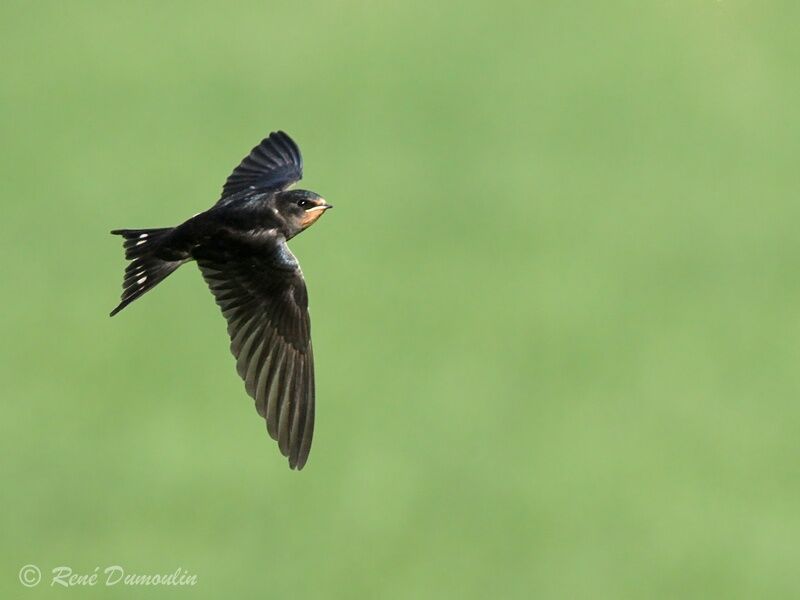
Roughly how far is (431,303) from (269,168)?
10699mm

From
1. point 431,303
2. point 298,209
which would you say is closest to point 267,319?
point 298,209

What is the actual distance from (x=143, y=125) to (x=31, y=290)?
7.04ft

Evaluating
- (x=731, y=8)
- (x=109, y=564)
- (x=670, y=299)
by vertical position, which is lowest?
(x=109, y=564)

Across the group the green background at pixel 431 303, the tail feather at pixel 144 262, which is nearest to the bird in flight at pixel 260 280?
the tail feather at pixel 144 262

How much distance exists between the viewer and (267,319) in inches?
214

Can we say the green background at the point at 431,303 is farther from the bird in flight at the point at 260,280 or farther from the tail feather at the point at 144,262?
the tail feather at the point at 144,262

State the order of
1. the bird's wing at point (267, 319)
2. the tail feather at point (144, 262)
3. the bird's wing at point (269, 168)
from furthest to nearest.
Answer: the bird's wing at point (269, 168), the bird's wing at point (267, 319), the tail feather at point (144, 262)

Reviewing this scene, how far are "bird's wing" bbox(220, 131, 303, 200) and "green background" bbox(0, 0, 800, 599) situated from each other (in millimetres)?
7551

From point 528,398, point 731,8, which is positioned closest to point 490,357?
point 528,398

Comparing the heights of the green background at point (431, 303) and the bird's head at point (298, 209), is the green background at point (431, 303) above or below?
below

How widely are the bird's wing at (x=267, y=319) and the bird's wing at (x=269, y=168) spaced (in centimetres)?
47

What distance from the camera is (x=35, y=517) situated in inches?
547

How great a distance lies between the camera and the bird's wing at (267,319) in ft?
17.2

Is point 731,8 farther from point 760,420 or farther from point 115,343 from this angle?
point 115,343
